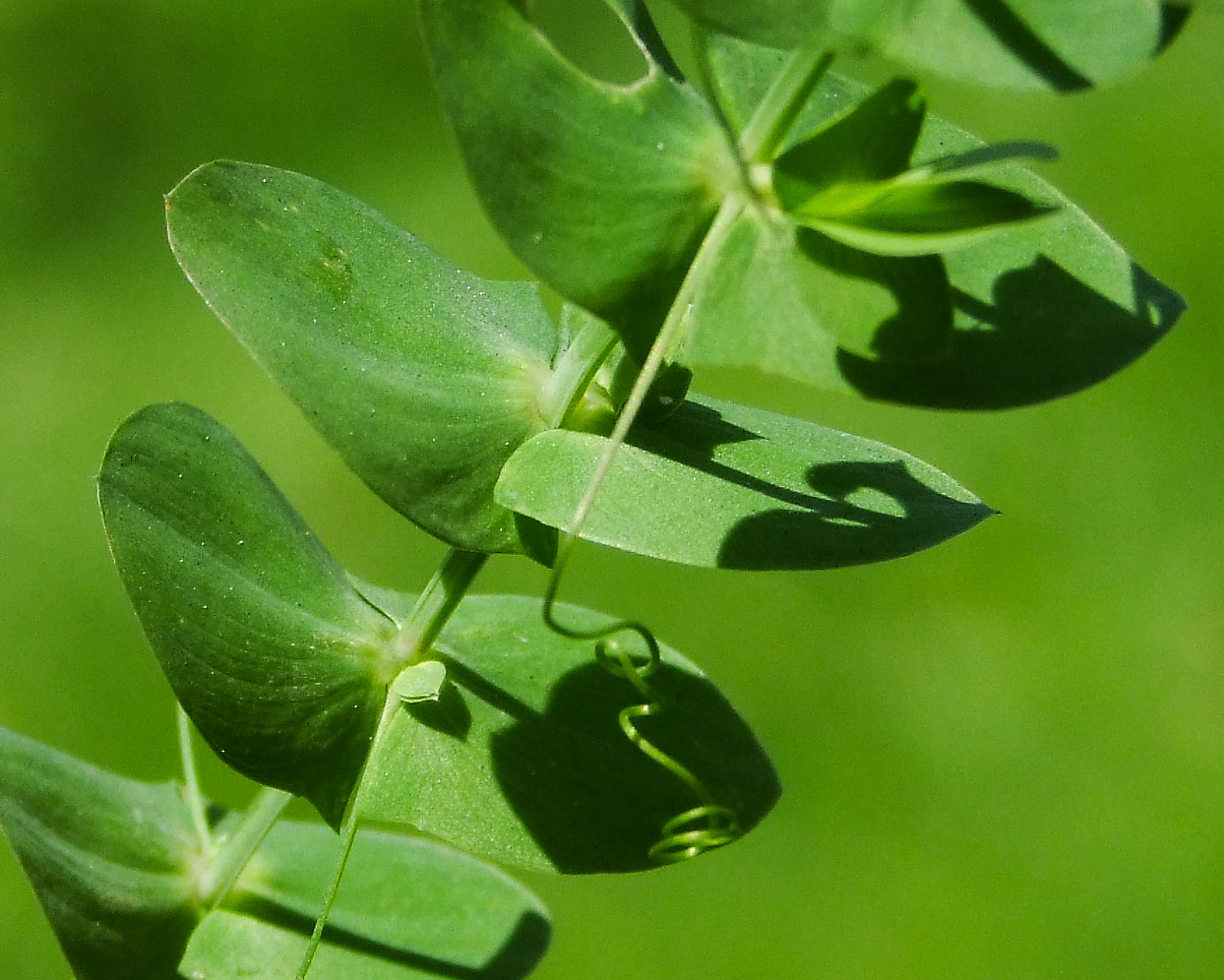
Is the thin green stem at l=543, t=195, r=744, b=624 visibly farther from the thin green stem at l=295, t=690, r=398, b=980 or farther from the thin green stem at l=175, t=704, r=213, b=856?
the thin green stem at l=175, t=704, r=213, b=856

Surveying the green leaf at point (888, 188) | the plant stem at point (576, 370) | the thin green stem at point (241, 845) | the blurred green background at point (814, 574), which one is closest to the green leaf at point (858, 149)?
the green leaf at point (888, 188)

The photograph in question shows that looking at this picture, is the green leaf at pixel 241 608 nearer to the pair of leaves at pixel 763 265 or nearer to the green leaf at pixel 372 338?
the green leaf at pixel 372 338

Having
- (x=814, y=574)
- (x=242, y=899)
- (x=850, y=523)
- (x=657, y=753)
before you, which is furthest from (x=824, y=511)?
(x=814, y=574)

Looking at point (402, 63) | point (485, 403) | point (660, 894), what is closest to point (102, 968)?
point (485, 403)

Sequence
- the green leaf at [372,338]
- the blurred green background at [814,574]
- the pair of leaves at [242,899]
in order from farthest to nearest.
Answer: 1. the blurred green background at [814,574]
2. the pair of leaves at [242,899]
3. the green leaf at [372,338]

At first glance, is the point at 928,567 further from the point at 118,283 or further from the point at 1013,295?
the point at 1013,295

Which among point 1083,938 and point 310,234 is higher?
point 310,234

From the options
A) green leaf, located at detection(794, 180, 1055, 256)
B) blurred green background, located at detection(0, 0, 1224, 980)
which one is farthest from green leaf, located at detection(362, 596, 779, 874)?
blurred green background, located at detection(0, 0, 1224, 980)
